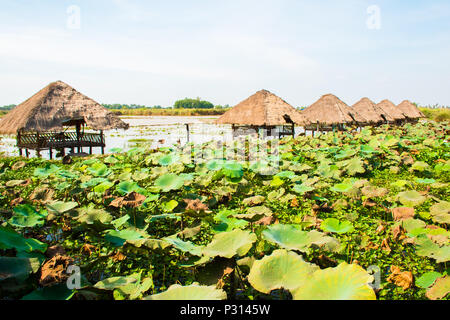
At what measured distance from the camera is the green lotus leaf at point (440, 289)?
1.44 metres

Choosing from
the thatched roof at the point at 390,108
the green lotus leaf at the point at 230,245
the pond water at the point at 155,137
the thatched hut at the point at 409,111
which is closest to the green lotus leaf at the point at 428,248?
the green lotus leaf at the point at 230,245

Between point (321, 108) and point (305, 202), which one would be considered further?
point (321, 108)

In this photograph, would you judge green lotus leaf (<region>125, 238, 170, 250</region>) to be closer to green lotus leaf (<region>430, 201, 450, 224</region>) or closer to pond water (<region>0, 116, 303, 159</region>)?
green lotus leaf (<region>430, 201, 450, 224</region>)

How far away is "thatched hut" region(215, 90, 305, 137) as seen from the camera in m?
10.7

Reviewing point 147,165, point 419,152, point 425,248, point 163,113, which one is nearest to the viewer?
point 425,248

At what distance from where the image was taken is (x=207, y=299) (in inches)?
46.2

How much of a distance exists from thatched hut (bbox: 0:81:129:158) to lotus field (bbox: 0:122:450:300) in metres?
6.26

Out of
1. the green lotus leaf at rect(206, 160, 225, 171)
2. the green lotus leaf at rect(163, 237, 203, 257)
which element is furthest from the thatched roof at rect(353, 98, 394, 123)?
the green lotus leaf at rect(163, 237, 203, 257)

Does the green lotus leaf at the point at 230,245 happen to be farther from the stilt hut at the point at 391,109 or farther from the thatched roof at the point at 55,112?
the stilt hut at the point at 391,109

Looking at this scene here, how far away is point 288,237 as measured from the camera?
6.01 ft
